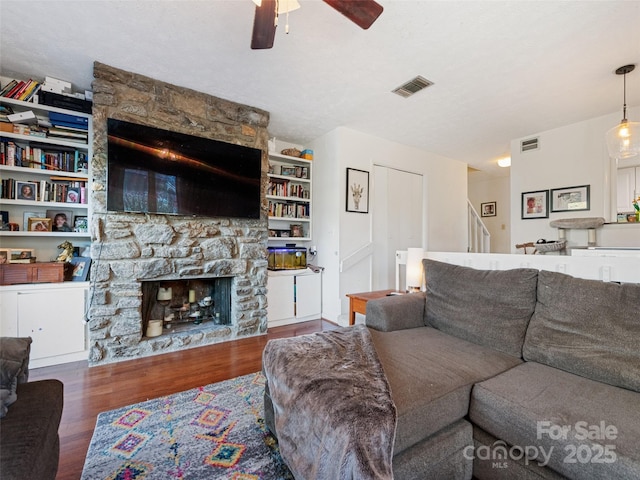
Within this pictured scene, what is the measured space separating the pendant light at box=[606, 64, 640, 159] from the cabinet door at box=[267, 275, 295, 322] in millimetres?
3415

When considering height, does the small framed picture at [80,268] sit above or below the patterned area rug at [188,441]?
above

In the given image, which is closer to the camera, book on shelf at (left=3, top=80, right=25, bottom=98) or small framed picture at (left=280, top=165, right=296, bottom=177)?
book on shelf at (left=3, top=80, right=25, bottom=98)

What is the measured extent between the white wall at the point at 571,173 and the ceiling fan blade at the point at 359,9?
134 inches

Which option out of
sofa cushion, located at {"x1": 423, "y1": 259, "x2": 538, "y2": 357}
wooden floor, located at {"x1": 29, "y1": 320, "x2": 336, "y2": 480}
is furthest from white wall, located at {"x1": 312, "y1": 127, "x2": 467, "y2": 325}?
sofa cushion, located at {"x1": 423, "y1": 259, "x2": 538, "y2": 357}

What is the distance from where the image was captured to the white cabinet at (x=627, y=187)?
132 inches

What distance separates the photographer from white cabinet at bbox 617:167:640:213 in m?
3.34

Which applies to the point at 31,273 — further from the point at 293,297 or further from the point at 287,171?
the point at 287,171

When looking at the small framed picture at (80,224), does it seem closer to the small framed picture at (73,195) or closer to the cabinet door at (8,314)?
the small framed picture at (73,195)

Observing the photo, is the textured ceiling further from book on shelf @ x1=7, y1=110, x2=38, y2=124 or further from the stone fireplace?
book on shelf @ x1=7, y1=110, x2=38, y2=124

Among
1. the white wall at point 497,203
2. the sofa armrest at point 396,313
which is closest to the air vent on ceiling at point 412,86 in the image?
the sofa armrest at point 396,313

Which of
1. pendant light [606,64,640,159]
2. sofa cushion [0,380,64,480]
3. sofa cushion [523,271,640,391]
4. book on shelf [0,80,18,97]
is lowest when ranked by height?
sofa cushion [0,380,64,480]

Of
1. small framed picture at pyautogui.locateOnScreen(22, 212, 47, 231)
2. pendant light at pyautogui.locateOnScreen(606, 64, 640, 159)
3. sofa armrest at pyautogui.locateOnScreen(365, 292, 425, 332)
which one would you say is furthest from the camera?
small framed picture at pyautogui.locateOnScreen(22, 212, 47, 231)

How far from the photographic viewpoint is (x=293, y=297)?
3.61m

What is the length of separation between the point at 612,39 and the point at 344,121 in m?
2.34
